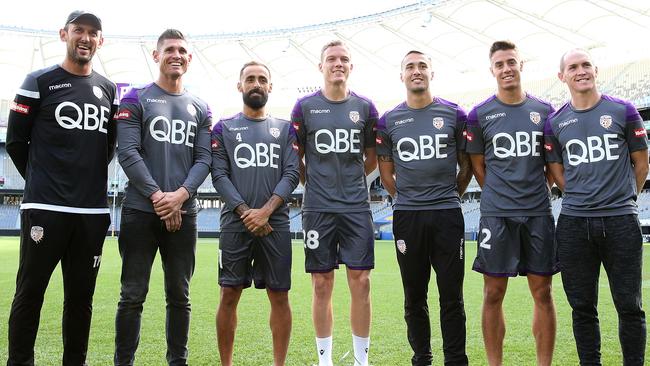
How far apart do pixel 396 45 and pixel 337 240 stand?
1259 inches

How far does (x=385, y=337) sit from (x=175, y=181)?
8.95ft

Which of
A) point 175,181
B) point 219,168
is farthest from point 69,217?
point 219,168

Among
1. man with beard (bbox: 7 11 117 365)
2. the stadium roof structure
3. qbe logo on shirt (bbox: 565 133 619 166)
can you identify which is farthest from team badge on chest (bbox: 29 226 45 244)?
the stadium roof structure

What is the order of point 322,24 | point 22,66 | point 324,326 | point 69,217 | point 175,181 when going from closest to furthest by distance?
point 69,217 → point 175,181 → point 324,326 → point 322,24 → point 22,66

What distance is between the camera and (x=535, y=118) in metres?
4.23

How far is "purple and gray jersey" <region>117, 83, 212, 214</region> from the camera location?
12.8 ft

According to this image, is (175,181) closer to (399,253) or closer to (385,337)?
(399,253)

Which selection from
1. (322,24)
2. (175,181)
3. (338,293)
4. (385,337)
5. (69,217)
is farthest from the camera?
(322,24)

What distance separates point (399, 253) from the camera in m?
4.34

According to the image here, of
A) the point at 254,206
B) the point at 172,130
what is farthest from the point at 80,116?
the point at 254,206

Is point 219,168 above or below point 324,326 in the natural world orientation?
above

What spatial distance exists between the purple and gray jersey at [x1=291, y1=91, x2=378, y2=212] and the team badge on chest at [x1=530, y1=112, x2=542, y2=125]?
1.20m

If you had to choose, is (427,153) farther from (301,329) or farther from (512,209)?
(301,329)

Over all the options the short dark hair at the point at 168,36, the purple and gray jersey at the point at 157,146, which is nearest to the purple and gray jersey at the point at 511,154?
the purple and gray jersey at the point at 157,146
